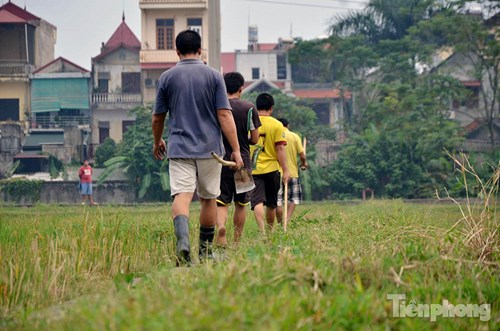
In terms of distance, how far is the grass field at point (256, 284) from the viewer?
3.79 metres

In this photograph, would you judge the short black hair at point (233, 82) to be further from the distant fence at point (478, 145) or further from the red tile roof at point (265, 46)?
the red tile roof at point (265, 46)

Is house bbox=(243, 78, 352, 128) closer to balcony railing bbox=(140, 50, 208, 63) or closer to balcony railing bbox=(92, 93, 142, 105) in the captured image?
balcony railing bbox=(140, 50, 208, 63)

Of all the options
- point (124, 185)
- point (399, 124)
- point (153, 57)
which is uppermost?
point (153, 57)

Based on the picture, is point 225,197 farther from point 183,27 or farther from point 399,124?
point 183,27

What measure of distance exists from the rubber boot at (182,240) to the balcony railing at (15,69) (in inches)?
1771

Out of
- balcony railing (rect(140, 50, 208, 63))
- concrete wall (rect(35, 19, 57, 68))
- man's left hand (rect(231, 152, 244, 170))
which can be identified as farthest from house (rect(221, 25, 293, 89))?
man's left hand (rect(231, 152, 244, 170))

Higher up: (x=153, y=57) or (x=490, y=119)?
(x=153, y=57)

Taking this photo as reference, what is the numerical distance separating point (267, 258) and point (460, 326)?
106cm

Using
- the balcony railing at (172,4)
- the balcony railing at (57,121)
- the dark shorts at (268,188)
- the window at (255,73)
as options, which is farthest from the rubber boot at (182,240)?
the window at (255,73)

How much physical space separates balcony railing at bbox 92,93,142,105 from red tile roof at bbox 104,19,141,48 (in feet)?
15.3

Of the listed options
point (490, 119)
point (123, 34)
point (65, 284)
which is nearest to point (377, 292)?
point (65, 284)

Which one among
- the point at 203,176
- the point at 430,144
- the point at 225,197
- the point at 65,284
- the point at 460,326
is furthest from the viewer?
the point at 430,144

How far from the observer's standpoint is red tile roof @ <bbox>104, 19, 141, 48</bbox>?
54.8 metres

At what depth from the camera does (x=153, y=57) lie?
4969 cm
